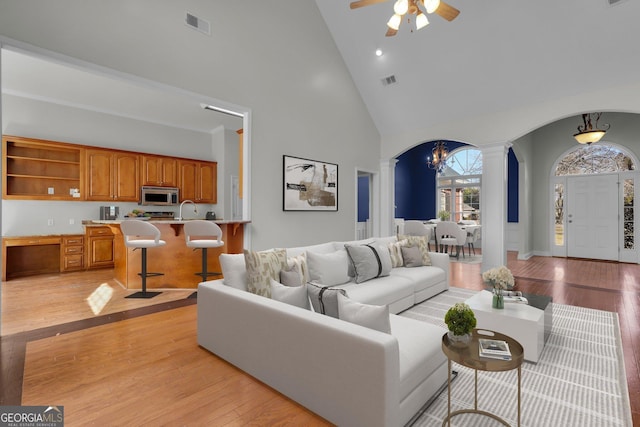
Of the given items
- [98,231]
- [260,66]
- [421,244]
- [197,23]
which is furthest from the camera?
[98,231]

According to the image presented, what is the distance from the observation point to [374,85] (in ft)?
21.0

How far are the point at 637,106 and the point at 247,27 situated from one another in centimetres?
583

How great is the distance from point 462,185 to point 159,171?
28.2ft

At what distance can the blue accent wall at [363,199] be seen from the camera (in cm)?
880

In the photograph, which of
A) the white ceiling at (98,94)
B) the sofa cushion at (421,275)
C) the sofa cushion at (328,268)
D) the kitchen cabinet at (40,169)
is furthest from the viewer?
the kitchen cabinet at (40,169)

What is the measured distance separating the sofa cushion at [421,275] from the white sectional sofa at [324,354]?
152cm

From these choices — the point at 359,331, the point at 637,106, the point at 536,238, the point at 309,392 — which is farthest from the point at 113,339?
the point at 536,238

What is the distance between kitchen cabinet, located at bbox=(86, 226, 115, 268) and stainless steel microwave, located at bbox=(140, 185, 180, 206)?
3.35 feet

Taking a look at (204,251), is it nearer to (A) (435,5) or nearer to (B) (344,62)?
(A) (435,5)

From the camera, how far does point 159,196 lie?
701 centimetres

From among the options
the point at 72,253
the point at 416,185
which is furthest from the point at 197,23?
the point at 416,185

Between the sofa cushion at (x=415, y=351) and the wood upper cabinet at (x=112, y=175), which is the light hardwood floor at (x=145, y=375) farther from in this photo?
the wood upper cabinet at (x=112, y=175)

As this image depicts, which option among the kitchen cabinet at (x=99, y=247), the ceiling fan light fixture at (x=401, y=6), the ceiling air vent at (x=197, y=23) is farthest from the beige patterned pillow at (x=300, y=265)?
the kitchen cabinet at (x=99, y=247)

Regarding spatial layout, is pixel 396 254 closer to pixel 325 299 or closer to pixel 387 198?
pixel 325 299
